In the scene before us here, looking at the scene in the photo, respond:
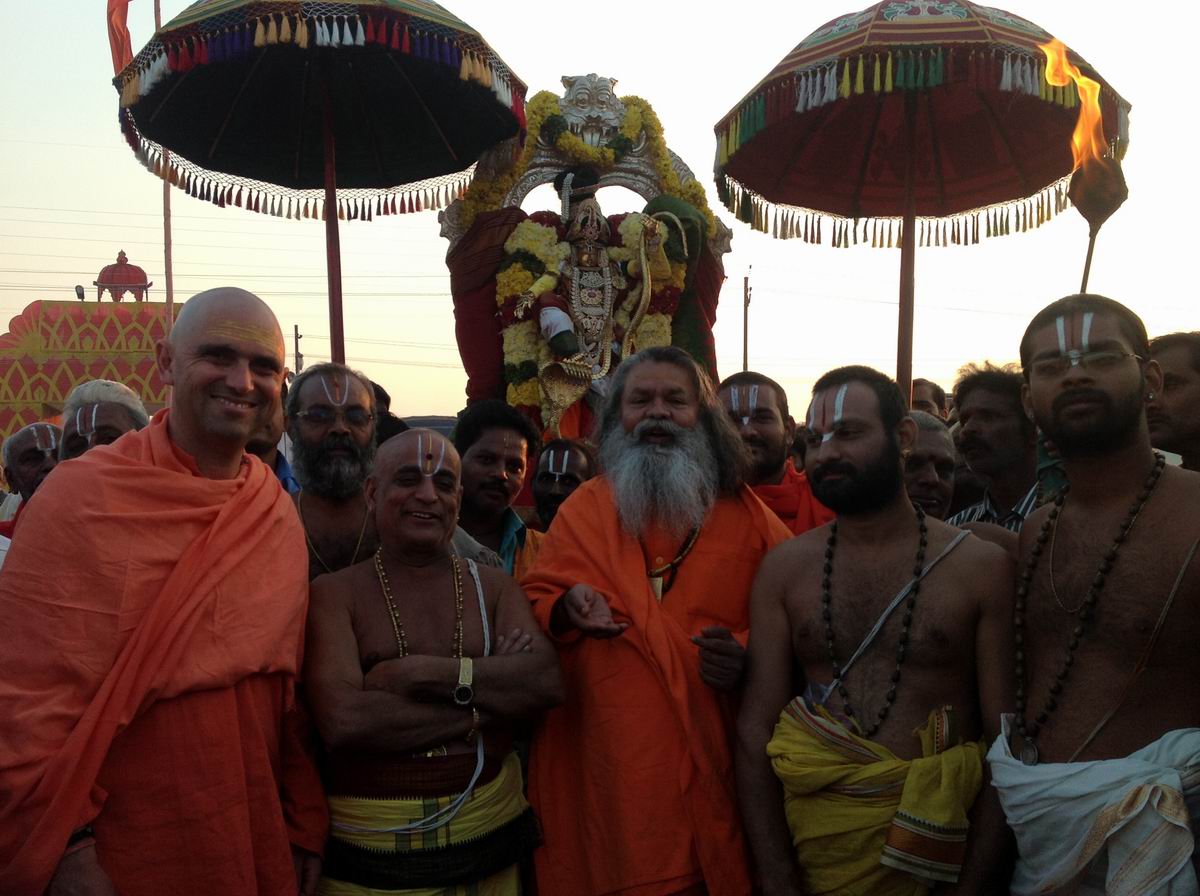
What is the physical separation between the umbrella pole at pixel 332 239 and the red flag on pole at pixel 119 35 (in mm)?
1820

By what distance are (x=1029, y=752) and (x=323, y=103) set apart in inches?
214

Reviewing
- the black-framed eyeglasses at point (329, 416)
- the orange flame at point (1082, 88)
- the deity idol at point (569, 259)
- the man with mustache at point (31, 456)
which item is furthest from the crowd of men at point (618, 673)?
the deity idol at point (569, 259)

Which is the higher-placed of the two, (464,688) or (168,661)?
(168,661)

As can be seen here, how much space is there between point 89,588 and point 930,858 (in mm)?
2198

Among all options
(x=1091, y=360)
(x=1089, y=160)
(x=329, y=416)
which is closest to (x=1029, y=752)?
(x=1091, y=360)

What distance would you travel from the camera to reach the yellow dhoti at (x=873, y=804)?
7.93ft

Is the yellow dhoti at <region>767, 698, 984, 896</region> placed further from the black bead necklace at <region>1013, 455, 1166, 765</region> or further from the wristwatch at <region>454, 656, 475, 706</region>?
the wristwatch at <region>454, 656, 475, 706</region>

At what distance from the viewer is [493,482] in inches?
156

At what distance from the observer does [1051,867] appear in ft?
7.52

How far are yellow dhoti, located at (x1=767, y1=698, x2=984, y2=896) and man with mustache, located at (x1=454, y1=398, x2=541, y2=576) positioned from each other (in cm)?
164

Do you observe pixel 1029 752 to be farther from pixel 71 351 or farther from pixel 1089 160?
pixel 71 351

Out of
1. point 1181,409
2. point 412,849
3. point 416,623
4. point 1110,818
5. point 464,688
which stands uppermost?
point 1181,409

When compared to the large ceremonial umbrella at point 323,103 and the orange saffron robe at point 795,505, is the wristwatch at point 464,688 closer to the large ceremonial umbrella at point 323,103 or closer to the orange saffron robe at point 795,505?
the orange saffron robe at point 795,505

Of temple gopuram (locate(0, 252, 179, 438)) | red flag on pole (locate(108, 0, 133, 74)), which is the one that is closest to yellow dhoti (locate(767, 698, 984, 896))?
red flag on pole (locate(108, 0, 133, 74))
